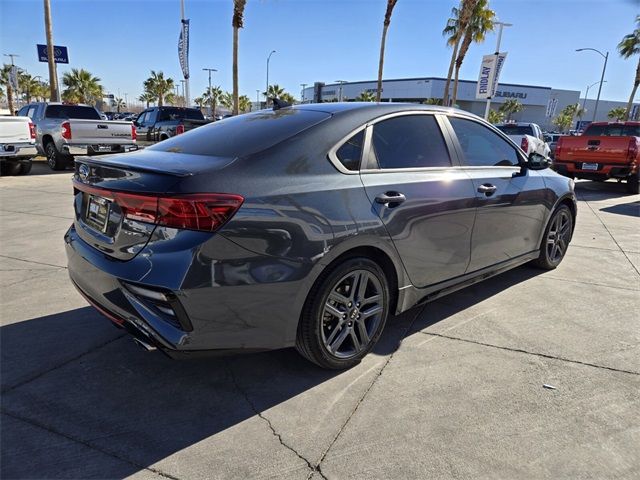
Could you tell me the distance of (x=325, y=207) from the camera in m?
2.55

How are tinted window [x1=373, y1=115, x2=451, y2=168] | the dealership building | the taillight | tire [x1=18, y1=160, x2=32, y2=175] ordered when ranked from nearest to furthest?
tinted window [x1=373, y1=115, x2=451, y2=168]
the taillight
tire [x1=18, y1=160, x2=32, y2=175]
the dealership building

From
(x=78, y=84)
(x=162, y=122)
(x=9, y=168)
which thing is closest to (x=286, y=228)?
(x=9, y=168)

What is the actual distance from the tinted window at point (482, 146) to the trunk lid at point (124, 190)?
6.94ft

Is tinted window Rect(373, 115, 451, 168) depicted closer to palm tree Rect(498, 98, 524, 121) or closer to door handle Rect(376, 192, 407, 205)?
door handle Rect(376, 192, 407, 205)

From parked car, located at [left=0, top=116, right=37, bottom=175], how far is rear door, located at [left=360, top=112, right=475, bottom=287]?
10.8m

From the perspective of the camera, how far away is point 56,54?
55.5 ft

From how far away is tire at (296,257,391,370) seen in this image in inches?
104

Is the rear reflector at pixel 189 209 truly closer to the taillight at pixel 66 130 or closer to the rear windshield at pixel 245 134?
the rear windshield at pixel 245 134

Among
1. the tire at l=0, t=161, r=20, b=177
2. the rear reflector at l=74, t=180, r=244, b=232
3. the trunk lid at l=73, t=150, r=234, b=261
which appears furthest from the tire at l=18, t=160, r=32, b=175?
the rear reflector at l=74, t=180, r=244, b=232

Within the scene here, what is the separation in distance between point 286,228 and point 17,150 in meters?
11.2

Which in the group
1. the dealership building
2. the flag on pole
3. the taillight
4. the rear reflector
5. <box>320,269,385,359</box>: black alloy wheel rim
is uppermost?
the dealership building

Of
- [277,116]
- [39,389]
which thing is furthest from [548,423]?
[39,389]

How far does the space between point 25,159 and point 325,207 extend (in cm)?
1178

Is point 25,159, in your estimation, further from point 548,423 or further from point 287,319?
point 548,423
